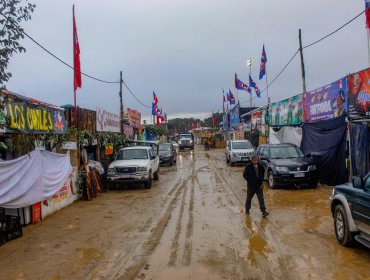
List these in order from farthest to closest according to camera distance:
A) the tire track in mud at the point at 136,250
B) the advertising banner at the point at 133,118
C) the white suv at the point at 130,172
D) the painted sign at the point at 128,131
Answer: the advertising banner at the point at 133,118 < the painted sign at the point at 128,131 < the white suv at the point at 130,172 < the tire track in mud at the point at 136,250

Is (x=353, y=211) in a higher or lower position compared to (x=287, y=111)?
lower

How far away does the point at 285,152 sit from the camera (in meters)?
16.8

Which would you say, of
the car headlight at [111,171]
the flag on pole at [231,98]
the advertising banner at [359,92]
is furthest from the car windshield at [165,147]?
the flag on pole at [231,98]

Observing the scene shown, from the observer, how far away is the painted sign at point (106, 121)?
19.4 m

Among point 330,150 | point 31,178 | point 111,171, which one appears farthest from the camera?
point 111,171

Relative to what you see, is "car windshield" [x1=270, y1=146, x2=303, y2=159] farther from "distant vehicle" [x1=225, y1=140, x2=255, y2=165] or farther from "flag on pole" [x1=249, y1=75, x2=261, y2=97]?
"flag on pole" [x1=249, y1=75, x2=261, y2=97]

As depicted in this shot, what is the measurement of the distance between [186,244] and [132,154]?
11.2m

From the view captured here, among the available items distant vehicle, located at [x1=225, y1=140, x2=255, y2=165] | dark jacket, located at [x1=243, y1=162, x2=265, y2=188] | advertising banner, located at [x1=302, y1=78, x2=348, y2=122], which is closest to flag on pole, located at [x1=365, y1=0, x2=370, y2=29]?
advertising banner, located at [x1=302, y1=78, x2=348, y2=122]

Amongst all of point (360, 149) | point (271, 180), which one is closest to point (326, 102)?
point (271, 180)

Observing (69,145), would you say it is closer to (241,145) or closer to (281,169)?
(281,169)

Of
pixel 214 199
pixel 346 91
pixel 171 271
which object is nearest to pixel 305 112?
pixel 346 91

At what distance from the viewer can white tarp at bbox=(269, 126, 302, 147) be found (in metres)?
21.2

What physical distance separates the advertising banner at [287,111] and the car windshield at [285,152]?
550 centimetres

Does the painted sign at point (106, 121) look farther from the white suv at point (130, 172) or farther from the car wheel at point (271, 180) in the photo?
the car wheel at point (271, 180)
